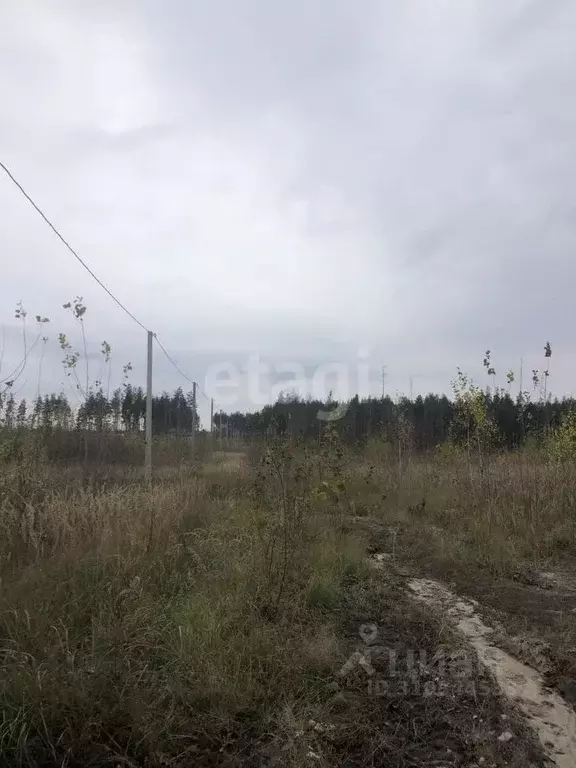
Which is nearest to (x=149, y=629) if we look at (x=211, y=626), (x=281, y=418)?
(x=211, y=626)

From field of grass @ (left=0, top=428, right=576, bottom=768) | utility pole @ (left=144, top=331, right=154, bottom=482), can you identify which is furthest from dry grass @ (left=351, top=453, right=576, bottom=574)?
utility pole @ (left=144, top=331, right=154, bottom=482)

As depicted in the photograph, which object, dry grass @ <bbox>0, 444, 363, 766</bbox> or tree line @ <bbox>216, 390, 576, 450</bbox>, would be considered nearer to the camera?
dry grass @ <bbox>0, 444, 363, 766</bbox>

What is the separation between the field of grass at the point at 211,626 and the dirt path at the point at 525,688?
0.51ft

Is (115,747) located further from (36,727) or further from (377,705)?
(377,705)

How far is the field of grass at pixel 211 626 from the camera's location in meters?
2.28

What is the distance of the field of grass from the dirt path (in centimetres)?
16

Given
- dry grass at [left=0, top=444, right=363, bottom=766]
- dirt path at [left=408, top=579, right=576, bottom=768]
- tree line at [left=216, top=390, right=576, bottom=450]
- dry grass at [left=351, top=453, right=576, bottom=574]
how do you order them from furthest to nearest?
tree line at [left=216, top=390, right=576, bottom=450] → dry grass at [left=351, top=453, right=576, bottom=574] → dirt path at [left=408, top=579, right=576, bottom=768] → dry grass at [left=0, top=444, right=363, bottom=766]

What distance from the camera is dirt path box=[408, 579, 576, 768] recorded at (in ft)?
8.23

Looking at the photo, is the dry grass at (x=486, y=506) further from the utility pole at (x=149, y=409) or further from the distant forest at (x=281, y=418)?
the utility pole at (x=149, y=409)

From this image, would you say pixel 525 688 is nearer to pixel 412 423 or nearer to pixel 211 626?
pixel 211 626

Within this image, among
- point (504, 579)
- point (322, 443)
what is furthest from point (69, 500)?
point (322, 443)

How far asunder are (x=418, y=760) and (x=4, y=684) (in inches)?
72.3

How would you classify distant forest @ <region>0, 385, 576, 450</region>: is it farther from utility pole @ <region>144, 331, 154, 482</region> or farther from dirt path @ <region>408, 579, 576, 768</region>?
dirt path @ <region>408, 579, 576, 768</region>

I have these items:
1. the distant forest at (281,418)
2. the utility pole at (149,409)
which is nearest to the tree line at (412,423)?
the distant forest at (281,418)
